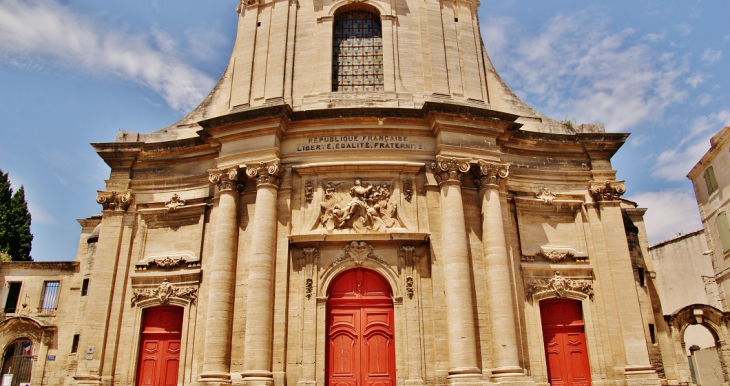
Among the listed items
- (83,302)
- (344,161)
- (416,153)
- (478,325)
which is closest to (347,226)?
(344,161)

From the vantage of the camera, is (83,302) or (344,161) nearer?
(344,161)

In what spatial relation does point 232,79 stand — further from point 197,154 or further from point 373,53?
point 373,53

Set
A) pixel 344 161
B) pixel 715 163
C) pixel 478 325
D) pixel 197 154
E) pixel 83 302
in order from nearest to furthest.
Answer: pixel 478 325, pixel 344 161, pixel 197 154, pixel 83 302, pixel 715 163

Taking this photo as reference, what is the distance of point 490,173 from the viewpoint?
47.1 ft

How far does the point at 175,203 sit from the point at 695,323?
58.0ft

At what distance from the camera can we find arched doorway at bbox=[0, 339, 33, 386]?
24297 millimetres

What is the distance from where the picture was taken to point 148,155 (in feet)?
53.8

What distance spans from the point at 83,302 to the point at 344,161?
424 inches

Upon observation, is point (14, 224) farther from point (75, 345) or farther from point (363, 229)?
point (363, 229)

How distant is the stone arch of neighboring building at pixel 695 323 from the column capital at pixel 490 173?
8.73 metres

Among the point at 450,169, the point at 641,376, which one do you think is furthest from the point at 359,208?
the point at 641,376

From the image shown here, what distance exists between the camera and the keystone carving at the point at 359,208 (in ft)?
45.8

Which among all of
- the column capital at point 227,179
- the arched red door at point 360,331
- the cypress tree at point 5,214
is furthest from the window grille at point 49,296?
the arched red door at point 360,331

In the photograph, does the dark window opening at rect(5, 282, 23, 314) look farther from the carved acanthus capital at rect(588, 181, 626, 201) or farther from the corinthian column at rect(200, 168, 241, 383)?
the carved acanthus capital at rect(588, 181, 626, 201)
